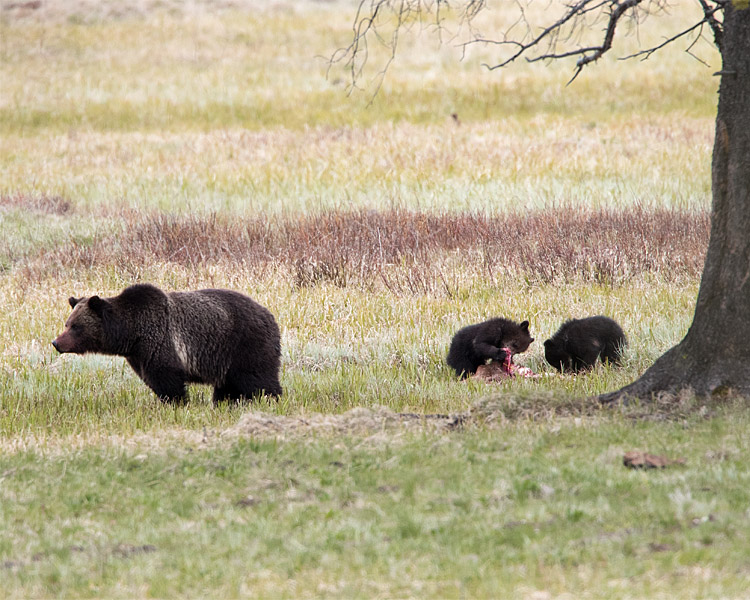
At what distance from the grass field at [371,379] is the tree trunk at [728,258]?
31 cm

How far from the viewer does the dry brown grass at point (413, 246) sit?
15836 mm

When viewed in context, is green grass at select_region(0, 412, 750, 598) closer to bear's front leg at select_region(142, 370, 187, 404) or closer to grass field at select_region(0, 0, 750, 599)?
grass field at select_region(0, 0, 750, 599)

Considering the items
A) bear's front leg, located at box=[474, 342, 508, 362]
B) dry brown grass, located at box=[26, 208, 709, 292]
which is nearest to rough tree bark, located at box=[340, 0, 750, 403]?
bear's front leg, located at box=[474, 342, 508, 362]

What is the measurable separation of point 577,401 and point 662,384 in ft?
2.36

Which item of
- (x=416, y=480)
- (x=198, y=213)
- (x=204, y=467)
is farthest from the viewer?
(x=198, y=213)

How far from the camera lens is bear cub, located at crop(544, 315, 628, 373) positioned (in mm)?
11055

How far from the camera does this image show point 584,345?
36.3ft

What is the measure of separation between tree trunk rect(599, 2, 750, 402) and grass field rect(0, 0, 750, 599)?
306mm

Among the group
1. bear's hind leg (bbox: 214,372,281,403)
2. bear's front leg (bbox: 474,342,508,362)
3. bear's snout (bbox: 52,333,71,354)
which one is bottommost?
bear's hind leg (bbox: 214,372,281,403)

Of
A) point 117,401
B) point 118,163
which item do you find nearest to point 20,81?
point 118,163

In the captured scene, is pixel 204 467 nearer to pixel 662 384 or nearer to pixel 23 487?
pixel 23 487

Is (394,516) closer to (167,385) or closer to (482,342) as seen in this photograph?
(167,385)

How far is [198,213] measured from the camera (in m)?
20.3

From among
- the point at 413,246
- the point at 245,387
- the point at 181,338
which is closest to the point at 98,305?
the point at 181,338
